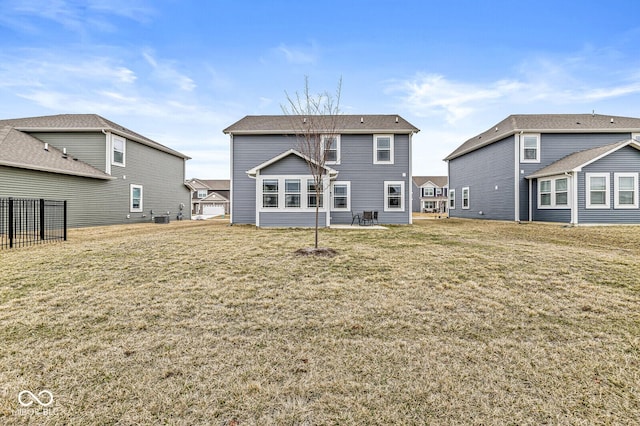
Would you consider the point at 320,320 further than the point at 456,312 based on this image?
No

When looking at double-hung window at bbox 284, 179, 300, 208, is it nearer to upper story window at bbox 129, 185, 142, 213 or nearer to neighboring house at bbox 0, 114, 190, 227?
neighboring house at bbox 0, 114, 190, 227

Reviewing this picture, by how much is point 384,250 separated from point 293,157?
315 inches

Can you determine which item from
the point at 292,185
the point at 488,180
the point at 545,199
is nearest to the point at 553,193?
the point at 545,199

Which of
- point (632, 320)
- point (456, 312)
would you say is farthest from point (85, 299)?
point (632, 320)

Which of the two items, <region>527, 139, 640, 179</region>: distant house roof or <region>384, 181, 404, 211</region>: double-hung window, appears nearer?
<region>527, 139, 640, 179</region>: distant house roof

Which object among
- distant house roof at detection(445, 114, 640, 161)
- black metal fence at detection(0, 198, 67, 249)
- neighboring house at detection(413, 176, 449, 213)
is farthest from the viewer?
neighboring house at detection(413, 176, 449, 213)

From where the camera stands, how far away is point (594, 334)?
3322mm

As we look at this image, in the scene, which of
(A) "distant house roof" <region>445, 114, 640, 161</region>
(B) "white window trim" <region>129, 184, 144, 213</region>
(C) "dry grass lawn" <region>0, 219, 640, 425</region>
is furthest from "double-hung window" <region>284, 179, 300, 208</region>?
(A) "distant house roof" <region>445, 114, 640, 161</region>

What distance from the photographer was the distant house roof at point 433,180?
53938 mm

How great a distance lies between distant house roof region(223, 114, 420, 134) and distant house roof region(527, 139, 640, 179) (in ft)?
25.5

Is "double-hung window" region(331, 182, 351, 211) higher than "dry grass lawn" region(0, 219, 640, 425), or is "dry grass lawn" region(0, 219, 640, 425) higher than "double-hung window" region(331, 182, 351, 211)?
"double-hung window" region(331, 182, 351, 211)

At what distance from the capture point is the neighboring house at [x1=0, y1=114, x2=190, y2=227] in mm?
13273

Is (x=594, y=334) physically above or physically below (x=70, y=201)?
below

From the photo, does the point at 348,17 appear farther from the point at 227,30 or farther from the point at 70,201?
the point at 70,201
